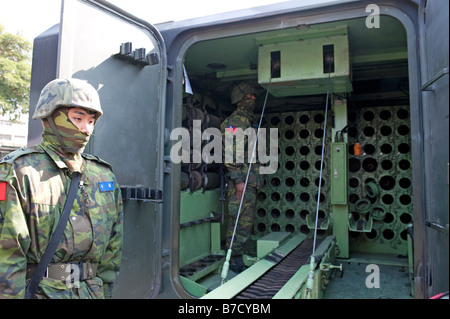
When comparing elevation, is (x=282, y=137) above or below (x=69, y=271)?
above

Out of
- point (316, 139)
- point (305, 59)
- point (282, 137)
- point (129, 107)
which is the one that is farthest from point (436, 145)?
point (282, 137)

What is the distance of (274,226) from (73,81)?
4464 millimetres

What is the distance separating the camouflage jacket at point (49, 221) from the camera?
4.88 feet

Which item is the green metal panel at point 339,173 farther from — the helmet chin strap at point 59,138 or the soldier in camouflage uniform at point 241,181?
the helmet chin strap at point 59,138

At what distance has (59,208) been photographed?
168cm

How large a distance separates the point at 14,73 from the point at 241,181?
8332 mm

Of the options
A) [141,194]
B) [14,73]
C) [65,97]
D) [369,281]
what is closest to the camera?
[65,97]

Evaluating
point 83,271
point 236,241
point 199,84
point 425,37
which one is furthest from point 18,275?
point 199,84

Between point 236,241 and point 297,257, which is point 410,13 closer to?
point 297,257

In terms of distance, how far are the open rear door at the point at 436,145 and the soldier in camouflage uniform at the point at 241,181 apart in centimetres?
271

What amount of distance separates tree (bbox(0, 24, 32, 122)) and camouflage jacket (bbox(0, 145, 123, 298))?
9631mm

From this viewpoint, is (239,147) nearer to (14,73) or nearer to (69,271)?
(69,271)

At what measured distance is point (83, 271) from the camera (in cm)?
174

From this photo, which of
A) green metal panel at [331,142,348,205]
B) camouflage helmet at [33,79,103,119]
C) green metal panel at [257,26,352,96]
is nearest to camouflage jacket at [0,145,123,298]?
camouflage helmet at [33,79,103,119]
